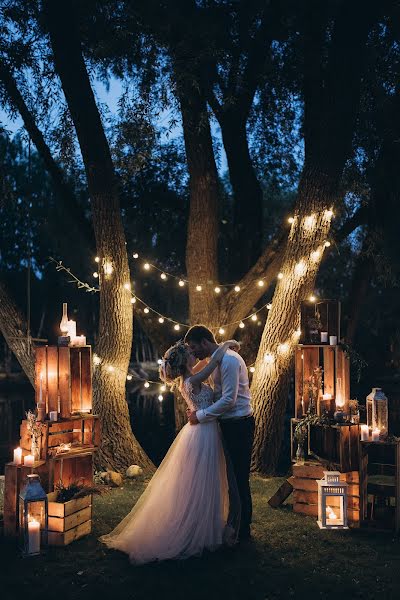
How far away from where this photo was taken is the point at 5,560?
15.9 ft

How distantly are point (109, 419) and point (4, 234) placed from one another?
662 inches

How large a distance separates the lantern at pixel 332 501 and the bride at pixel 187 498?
0.91 metres

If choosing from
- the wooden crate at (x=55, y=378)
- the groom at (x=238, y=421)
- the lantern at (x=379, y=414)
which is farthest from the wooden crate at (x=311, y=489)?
the wooden crate at (x=55, y=378)

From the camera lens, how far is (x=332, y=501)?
18.5ft

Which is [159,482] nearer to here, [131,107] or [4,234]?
[131,107]

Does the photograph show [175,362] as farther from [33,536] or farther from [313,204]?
[313,204]

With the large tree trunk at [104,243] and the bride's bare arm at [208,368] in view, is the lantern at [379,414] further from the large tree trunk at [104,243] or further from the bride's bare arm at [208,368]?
the large tree trunk at [104,243]

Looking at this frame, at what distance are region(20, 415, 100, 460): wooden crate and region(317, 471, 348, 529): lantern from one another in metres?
1.97

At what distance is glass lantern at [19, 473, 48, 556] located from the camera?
491 cm

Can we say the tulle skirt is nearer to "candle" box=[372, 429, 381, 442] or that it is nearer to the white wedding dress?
the white wedding dress

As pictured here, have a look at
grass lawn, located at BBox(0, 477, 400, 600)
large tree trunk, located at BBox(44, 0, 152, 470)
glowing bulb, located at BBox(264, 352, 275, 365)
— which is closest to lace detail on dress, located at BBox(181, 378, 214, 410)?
grass lawn, located at BBox(0, 477, 400, 600)

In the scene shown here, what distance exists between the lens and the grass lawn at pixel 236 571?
14.0 ft

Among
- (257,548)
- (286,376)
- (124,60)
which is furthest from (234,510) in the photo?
(124,60)

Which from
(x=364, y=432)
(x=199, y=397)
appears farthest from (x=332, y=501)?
(x=199, y=397)
